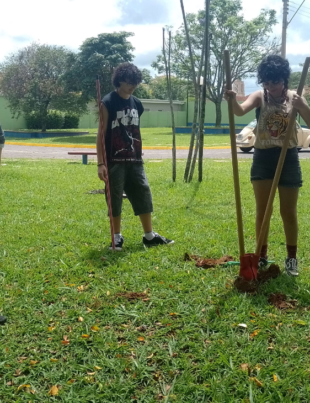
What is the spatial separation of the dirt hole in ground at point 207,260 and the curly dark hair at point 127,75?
1.81 m

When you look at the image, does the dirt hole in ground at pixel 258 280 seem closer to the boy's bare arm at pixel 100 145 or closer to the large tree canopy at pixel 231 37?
the boy's bare arm at pixel 100 145

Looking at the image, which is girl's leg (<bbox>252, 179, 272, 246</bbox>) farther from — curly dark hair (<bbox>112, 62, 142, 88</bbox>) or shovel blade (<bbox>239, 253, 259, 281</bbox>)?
curly dark hair (<bbox>112, 62, 142, 88</bbox>)

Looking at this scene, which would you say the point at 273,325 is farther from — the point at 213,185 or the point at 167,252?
the point at 213,185

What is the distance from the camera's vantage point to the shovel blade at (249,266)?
12.4 ft

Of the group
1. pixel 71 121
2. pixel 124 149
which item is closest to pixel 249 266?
pixel 124 149

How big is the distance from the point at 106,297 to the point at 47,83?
34.0 metres

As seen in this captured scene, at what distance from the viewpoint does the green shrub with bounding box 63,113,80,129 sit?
43.9 metres

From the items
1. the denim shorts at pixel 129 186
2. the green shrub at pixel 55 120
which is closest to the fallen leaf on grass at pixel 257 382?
the denim shorts at pixel 129 186

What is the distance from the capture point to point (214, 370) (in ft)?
8.93

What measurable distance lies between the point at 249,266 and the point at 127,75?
7.29 ft

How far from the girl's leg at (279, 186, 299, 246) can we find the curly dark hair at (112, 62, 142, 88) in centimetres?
182

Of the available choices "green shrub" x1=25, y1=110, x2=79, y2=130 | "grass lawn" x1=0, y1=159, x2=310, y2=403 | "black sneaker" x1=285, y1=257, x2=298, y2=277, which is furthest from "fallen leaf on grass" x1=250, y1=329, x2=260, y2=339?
"green shrub" x1=25, y1=110, x2=79, y2=130

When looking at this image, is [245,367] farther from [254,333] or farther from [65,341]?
[65,341]

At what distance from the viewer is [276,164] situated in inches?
155
